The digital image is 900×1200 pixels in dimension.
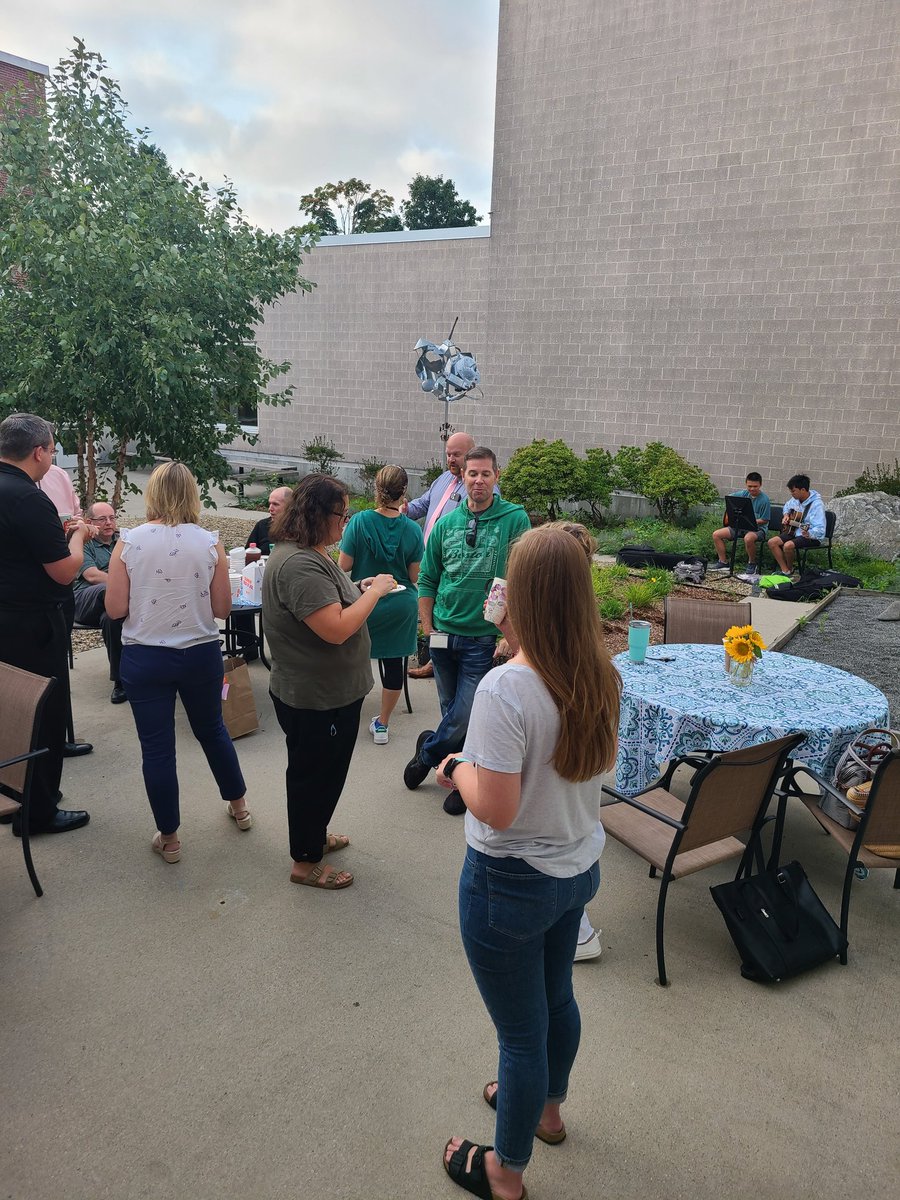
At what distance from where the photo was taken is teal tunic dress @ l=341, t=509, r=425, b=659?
4684 millimetres

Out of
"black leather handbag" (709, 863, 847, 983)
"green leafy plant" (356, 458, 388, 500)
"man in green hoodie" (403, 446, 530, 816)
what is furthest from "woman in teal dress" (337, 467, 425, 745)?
"green leafy plant" (356, 458, 388, 500)

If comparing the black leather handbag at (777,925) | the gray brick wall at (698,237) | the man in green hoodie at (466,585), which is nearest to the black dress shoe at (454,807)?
the man in green hoodie at (466,585)

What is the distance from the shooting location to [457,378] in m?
11.0

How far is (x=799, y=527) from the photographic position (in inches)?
381

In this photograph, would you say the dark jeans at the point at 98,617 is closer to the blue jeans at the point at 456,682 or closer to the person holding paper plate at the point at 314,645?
the blue jeans at the point at 456,682

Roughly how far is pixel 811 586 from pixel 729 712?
615cm

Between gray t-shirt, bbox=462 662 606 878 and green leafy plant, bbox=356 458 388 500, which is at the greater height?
gray t-shirt, bbox=462 662 606 878

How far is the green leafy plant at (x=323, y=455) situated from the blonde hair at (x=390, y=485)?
12.0 meters

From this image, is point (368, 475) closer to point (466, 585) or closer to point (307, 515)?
point (466, 585)

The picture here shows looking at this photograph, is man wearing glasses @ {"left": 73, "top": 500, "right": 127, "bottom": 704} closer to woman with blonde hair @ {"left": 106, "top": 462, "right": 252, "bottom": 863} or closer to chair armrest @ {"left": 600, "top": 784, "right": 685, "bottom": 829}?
woman with blonde hair @ {"left": 106, "top": 462, "right": 252, "bottom": 863}

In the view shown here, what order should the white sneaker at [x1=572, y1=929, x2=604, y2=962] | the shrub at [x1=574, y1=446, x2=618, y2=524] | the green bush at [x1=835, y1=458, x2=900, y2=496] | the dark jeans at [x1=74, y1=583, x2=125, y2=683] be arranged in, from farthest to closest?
the shrub at [x1=574, y1=446, x2=618, y2=524]
the green bush at [x1=835, y1=458, x2=900, y2=496]
the dark jeans at [x1=74, y1=583, x2=125, y2=683]
the white sneaker at [x1=572, y1=929, x2=604, y2=962]

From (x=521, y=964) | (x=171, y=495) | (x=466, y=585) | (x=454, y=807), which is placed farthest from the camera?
(x=454, y=807)

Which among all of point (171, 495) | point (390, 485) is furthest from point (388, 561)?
point (171, 495)

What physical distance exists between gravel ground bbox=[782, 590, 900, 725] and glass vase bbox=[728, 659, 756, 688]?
6.86ft
